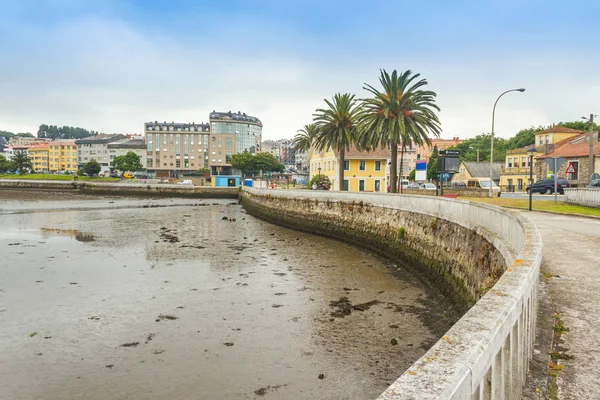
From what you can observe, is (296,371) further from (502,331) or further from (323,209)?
(323,209)

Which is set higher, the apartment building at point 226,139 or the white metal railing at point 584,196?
the apartment building at point 226,139

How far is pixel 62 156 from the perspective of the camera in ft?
626

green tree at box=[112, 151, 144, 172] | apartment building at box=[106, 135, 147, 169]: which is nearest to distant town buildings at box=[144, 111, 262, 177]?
apartment building at box=[106, 135, 147, 169]

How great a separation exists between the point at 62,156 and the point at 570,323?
8466 inches

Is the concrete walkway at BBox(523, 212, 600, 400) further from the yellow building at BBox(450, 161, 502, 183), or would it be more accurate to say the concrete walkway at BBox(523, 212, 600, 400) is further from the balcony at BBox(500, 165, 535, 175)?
the yellow building at BBox(450, 161, 502, 183)

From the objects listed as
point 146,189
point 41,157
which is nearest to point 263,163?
point 146,189

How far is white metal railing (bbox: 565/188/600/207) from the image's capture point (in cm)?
2456

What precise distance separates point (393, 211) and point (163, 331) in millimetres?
15953

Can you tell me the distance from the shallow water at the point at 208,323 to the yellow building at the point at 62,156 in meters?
186

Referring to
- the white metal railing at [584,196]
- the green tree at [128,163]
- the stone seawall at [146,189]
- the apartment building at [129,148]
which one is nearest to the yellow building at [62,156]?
the apartment building at [129,148]

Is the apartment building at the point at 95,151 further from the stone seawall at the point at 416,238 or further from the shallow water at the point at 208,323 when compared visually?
the shallow water at the point at 208,323

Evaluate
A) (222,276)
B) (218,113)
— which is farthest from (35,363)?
(218,113)

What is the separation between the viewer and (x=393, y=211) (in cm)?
2431

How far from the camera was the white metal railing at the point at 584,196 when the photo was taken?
24562 millimetres
